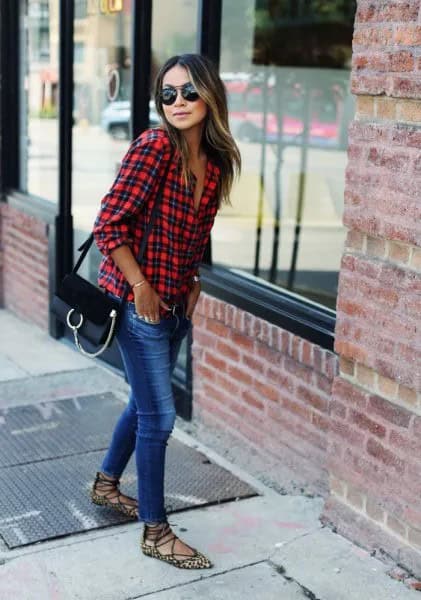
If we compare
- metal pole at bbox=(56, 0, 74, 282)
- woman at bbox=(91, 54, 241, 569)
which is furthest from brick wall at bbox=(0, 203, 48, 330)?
woman at bbox=(91, 54, 241, 569)

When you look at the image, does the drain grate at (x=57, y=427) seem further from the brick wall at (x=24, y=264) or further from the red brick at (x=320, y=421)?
the brick wall at (x=24, y=264)

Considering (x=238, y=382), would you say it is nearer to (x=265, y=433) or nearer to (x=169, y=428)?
(x=265, y=433)

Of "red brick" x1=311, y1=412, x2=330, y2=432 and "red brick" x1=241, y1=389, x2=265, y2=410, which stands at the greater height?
"red brick" x1=311, y1=412, x2=330, y2=432

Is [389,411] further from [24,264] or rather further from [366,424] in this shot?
[24,264]

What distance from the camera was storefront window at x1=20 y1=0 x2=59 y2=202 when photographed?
22.0 feet

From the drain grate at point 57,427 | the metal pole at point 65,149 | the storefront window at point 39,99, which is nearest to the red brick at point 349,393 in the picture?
the drain grate at point 57,427

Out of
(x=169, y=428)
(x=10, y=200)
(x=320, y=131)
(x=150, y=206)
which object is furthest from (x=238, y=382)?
(x=320, y=131)

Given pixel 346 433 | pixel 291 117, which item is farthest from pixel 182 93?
pixel 291 117

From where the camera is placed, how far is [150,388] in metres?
3.35

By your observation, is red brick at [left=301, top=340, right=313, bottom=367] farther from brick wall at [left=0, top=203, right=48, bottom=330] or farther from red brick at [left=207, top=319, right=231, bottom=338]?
brick wall at [left=0, top=203, right=48, bottom=330]

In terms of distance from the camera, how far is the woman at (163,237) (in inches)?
125

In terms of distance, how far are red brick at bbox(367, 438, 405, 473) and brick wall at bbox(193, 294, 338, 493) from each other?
45cm

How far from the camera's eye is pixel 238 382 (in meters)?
4.62

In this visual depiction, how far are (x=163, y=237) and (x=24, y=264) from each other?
13.1 ft
